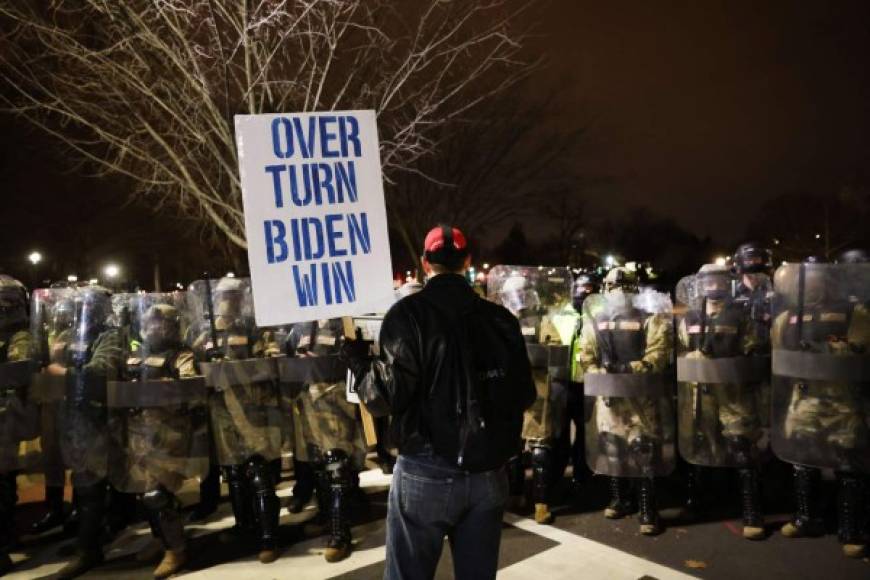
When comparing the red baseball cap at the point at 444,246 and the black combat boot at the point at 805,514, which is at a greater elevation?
the red baseball cap at the point at 444,246

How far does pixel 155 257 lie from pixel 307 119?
3634 centimetres

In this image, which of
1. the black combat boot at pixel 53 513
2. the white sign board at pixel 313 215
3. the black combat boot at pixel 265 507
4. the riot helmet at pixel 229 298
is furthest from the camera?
the black combat boot at pixel 53 513

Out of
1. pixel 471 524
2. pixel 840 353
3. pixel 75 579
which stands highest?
pixel 840 353

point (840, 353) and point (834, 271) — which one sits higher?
point (834, 271)

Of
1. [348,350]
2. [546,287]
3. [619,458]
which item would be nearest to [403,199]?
[546,287]

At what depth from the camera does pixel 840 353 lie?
16.1 feet

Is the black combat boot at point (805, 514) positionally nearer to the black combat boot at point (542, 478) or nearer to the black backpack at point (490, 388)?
the black combat boot at point (542, 478)

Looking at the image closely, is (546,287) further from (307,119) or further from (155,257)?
(155,257)

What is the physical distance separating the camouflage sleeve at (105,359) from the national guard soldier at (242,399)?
66 centimetres

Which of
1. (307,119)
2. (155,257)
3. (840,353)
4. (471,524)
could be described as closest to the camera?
(471,524)

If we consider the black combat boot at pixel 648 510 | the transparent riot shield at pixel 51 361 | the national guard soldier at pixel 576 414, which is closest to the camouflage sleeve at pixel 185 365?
the transparent riot shield at pixel 51 361

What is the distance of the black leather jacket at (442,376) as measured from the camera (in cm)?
281

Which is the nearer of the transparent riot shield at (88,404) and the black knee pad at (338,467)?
the transparent riot shield at (88,404)

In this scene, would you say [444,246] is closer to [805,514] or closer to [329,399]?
[329,399]
